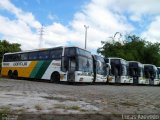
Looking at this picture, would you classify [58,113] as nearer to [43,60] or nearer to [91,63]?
[91,63]

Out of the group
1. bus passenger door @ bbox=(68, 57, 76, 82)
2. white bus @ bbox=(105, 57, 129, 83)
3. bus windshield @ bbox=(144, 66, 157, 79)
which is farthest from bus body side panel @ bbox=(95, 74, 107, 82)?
bus windshield @ bbox=(144, 66, 157, 79)

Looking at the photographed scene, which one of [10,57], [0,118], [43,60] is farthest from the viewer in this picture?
[10,57]

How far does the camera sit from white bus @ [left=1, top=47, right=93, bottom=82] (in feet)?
78.2

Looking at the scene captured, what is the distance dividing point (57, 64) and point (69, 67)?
1.58 m

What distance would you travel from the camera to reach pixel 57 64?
2538 centimetres

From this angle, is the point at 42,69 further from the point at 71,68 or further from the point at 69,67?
the point at 71,68

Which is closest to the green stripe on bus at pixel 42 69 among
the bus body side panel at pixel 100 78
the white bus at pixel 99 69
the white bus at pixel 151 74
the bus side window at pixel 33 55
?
the bus side window at pixel 33 55

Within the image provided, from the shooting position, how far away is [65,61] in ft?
80.4

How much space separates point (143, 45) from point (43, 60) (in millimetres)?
34452

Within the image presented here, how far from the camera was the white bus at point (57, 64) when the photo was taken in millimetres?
23844

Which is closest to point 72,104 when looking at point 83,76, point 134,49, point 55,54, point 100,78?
point 83,76

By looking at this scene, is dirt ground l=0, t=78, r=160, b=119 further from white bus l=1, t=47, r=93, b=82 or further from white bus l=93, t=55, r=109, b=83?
white bus l=93, t=55, r=109, b=83

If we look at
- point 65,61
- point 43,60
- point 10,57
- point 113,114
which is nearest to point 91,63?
point 65,61

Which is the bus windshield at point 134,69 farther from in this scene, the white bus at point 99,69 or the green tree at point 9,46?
the green tree at point 9,46
